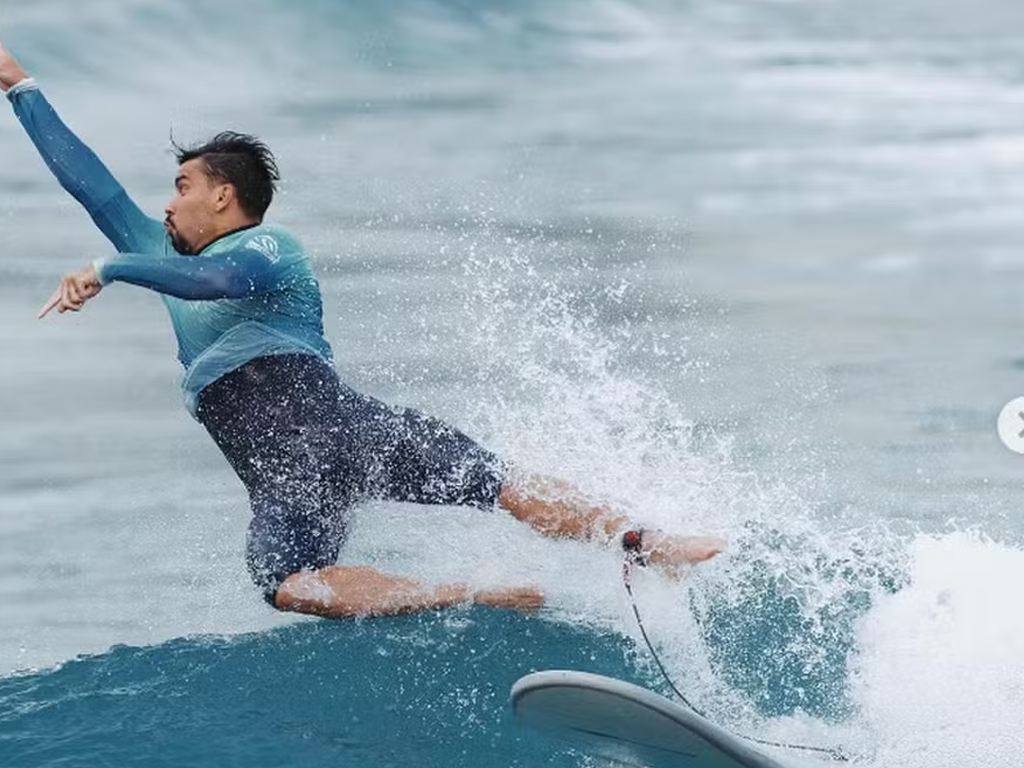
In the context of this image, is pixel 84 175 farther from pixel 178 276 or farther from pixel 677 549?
pixel 677 549

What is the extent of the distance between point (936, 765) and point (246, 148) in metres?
3.65

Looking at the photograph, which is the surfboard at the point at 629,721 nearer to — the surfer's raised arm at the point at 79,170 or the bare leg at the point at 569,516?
the bare leg at the point at 569,516

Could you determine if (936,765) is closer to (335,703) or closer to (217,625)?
(335,703)

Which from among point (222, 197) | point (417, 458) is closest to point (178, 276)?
point (222, 197)

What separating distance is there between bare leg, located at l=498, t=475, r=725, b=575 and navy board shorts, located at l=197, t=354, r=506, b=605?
0.10 m

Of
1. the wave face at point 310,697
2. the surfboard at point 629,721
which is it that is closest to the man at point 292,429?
the wave face at point 310,697

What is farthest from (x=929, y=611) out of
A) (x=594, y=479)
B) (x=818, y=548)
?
(x=594, y=479)

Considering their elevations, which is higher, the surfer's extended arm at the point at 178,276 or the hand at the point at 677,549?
the surfer's extended arm at the point at 178,276

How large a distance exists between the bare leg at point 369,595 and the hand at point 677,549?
54 cm

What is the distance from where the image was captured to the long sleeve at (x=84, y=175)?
6.18m

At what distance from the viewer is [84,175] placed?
20.5ft

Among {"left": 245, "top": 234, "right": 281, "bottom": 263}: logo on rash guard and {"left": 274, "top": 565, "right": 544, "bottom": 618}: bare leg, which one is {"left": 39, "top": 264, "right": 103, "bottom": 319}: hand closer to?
{"left": 245, "top": 234, "right": 281, "bottom": 263}: logo on rash guard

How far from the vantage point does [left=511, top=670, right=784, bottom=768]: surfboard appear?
16.0 ft

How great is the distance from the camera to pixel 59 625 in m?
16.0
